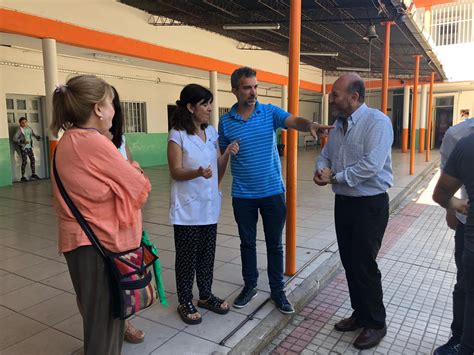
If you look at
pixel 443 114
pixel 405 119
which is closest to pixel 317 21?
pixel 405 119

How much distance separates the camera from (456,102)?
2097 centimetres

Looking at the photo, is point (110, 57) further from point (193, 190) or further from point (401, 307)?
point (401, 307)

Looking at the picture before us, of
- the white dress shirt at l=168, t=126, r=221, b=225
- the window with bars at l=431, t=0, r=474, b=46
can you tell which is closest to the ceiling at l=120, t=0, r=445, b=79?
the white dress shirt at l=168, t=126, r=221, b=225

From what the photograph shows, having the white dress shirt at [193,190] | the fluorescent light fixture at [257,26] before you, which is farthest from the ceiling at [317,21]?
the white dress shirt at [193,190]

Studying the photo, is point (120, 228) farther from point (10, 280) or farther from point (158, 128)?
point (158, 128)

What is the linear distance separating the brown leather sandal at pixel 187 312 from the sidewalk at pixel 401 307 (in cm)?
54

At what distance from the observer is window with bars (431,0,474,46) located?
17219mm

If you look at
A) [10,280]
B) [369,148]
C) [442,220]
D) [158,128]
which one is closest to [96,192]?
[369,148]

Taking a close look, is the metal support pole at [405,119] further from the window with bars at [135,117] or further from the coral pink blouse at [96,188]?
the coral pink blouse at [96,188]

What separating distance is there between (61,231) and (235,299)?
5.64 ft

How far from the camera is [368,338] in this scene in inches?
106

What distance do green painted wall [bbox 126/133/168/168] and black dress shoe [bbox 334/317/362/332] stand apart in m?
10.9

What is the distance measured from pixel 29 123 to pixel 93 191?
34.2 feet

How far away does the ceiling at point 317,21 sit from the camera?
692 cm
